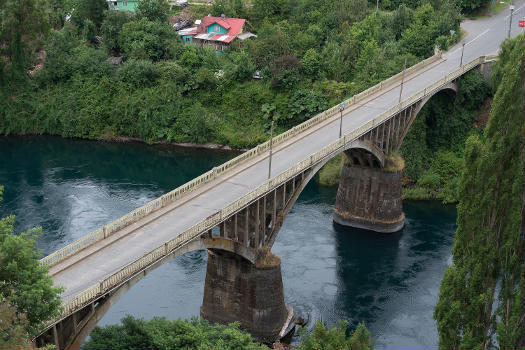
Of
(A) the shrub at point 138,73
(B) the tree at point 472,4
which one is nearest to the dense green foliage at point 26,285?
(A) the shrub at point 138,73

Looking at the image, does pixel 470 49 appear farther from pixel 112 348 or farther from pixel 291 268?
pixel 112 348

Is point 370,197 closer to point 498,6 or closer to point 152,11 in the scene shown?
point 152,11

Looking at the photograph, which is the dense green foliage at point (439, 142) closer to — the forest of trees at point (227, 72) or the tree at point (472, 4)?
the forest of trees at point (227, 72)

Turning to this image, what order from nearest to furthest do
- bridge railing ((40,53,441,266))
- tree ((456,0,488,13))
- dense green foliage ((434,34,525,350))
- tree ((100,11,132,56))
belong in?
dense green foliage ((434,34,525,350))
bridge railing ((40,53,441,266))
tree ((100,11,132,56))
tree ((456,0,488,13))

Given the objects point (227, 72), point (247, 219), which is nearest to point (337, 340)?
point (247, 219)

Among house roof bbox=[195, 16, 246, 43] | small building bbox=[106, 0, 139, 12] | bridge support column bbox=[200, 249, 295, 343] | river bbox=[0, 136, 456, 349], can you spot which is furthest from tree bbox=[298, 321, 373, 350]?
small building bbox=[106, 0, 139, 12]

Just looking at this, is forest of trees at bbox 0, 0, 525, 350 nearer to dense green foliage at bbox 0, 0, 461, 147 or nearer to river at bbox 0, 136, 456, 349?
dense green foliage at bbox 0, 0, 461, 147
